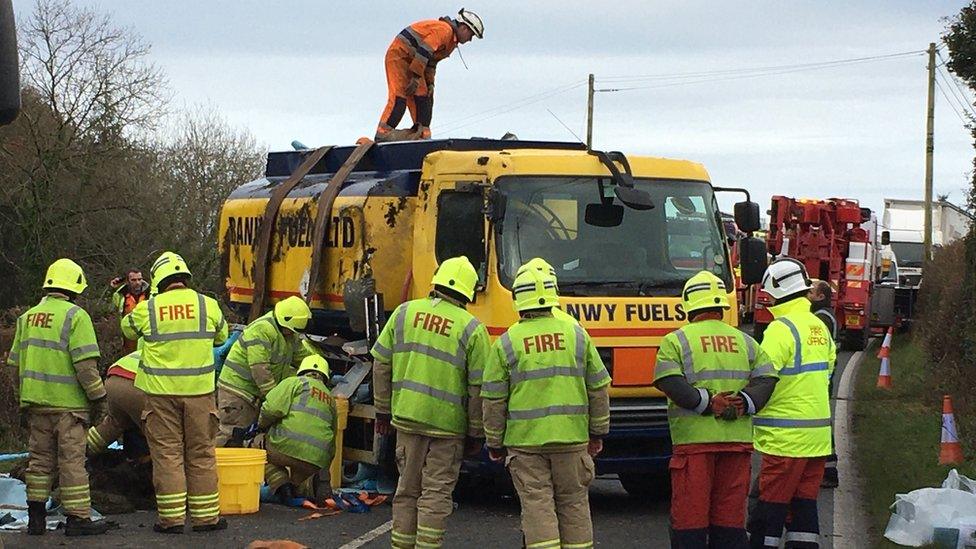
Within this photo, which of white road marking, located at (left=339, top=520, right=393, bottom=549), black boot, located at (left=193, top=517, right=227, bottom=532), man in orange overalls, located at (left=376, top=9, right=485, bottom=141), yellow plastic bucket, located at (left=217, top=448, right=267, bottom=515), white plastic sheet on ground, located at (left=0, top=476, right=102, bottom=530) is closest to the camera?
white road marking, located at (left=339, top=520, right=393, bottom=549)

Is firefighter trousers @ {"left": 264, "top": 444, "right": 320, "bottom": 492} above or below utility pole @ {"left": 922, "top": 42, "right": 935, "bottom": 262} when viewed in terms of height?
below

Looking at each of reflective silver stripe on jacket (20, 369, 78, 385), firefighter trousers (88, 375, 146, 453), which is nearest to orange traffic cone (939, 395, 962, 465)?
firefighter trousers (88, 375, 146, 453)

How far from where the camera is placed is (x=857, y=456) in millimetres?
13805

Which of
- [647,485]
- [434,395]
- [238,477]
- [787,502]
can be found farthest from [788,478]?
[238,477]

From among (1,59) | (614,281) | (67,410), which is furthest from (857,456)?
(1,59)

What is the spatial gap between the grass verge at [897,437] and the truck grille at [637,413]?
5.63 ft

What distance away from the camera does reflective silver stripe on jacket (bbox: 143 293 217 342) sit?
975cm

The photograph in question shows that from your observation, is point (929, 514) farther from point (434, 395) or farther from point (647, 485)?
point (647, 485)

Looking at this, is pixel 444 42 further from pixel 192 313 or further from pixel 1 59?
pixel 1 59

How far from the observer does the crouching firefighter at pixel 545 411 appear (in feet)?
25.3

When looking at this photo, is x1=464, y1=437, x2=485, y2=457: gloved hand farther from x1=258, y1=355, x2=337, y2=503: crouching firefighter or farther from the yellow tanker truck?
x1=258, y1=355, x2=337, y2=503: crouching firefighter

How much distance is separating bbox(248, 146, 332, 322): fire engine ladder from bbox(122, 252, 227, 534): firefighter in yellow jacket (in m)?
3.44

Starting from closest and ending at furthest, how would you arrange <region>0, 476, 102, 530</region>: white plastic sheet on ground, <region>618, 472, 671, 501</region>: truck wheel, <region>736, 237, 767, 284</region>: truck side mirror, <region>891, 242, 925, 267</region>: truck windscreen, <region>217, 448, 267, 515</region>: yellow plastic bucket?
1. <region>0, 476, 102, 530</region>: white plastic sheet on ground
2. <region>217, 448, 267, 515</region>: yellow plastic bucket
3. <region>736, 237, 767, 284</region>: truck side mirror
4. <region>618, 472, 671, 501</region>: truck wheel
5. <region>891, 242, 925, 267</region>: truck windscreen

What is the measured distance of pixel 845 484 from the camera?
12188mm
